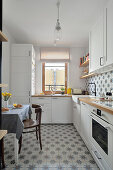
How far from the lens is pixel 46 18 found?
249cm

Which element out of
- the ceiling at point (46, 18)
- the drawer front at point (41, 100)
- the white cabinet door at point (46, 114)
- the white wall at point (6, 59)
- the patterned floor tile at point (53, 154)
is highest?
the ceiling at point (46, 18)

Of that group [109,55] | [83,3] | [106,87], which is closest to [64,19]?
[83,3]

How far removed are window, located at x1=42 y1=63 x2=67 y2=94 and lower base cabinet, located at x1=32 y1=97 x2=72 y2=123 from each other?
74cm

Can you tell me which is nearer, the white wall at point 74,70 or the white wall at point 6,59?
the white wall at point 6,59

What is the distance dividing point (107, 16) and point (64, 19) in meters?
1.01

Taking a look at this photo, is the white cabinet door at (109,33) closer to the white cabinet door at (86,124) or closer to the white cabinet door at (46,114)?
the white cabinet door at (86,124)

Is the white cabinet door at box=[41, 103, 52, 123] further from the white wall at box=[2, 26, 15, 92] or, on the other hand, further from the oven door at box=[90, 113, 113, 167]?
the oven door at box=[90, 113, 113, 167]

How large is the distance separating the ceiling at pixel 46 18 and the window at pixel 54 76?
0.95 m

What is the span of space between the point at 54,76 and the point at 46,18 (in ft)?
6.90

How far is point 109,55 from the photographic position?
5.68 feet

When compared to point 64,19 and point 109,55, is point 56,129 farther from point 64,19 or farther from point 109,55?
point 64,19

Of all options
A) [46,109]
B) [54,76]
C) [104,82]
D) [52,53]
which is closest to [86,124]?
[104,82]

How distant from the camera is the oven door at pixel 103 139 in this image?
1224mm

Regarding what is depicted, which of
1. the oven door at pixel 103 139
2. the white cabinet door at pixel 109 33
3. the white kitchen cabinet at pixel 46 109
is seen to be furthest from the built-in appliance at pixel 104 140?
the white kitchen cabinet at pixel 46 109
